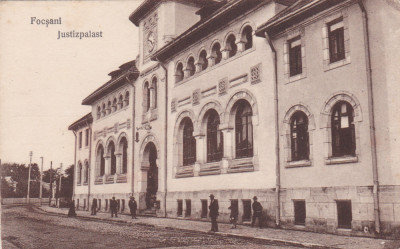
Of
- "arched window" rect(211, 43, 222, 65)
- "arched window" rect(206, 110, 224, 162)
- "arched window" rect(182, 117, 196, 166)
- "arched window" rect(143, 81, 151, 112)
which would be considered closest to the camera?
"arched window" rect(206, 110, 224, 162)

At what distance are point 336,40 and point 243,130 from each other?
20.3ft

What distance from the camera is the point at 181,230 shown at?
677 inches

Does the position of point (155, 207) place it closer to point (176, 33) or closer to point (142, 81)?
point (142, 81)

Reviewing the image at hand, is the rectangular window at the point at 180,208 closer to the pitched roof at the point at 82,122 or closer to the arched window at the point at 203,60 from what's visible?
the arched window at the point at 203,60

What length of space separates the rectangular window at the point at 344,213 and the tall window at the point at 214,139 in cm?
788

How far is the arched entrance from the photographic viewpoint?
2873cm

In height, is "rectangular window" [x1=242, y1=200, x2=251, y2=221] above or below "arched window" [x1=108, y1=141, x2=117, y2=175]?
below

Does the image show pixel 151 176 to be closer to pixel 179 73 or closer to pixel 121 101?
pixel 121 101

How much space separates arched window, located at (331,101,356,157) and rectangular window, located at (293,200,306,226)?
2.36 m

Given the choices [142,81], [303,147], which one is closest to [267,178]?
[303,147]

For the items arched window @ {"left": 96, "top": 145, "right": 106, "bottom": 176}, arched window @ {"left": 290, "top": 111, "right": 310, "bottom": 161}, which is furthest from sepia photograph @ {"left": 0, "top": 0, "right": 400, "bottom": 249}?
arched window @ {"left": 96, "top": 145, "right": 106, "bottom": 176}

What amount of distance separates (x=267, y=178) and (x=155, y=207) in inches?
469

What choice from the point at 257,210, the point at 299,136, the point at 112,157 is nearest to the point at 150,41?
the point at 112,157

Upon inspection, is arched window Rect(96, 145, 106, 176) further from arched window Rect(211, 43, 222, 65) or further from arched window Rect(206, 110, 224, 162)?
arched window Rect(211, 43, 222, 65)
